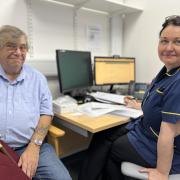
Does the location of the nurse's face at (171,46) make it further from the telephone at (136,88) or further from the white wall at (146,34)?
the white wall at (146,34)

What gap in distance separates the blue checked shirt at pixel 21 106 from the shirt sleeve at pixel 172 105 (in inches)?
32.0

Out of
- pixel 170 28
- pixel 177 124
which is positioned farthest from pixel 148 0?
A: pixel 177 124

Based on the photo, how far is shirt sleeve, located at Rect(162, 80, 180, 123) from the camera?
38.6 inches

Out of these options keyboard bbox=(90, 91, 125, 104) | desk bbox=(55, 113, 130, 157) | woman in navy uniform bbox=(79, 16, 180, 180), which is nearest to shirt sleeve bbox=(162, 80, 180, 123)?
woman in navy uniform bbox=(79, 16, 180, 180)

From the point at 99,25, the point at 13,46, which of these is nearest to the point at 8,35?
the point at 13,46

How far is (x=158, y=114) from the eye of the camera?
3.59 feet

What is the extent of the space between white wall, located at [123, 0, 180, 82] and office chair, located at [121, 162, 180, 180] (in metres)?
1.42

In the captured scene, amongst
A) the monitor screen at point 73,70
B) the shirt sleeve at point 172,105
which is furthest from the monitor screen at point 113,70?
the shirt sleeve at point 172,105

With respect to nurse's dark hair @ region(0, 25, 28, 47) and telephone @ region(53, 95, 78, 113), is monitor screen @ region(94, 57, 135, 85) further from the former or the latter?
nurse's dark hair @ region(0, 25, 28, 47)

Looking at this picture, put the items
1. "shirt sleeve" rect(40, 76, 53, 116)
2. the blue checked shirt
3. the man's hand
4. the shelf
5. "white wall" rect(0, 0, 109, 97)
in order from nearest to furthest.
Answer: the man's hand
the blue checked shirt
"shirt sleeve" rect(40, 76, 53, 116)
"white wall" rect(0, 0, 109, 97)
the shelf

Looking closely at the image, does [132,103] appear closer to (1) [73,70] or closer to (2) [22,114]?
(1) [73,70]

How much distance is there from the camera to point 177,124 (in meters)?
0.99

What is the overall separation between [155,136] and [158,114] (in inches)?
5.5

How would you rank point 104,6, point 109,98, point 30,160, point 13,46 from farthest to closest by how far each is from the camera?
point 104,6
point 109,98
point 13,46
point 30,160
